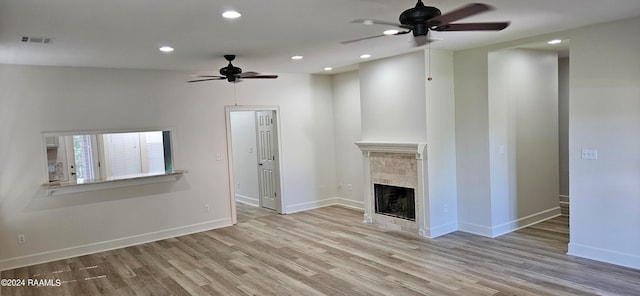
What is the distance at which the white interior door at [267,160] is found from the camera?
7492 mm

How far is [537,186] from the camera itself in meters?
6.02

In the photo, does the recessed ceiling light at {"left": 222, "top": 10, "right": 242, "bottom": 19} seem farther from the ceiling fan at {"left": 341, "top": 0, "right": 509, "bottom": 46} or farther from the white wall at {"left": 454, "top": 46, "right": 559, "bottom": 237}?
the white wall at {"left": 454, "top": 46, "right": 559, "bottom": 237}

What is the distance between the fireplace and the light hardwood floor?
36cm

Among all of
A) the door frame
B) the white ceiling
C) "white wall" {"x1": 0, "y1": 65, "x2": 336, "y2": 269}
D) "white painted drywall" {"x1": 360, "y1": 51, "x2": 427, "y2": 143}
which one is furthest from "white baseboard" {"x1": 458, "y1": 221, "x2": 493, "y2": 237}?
the door frame

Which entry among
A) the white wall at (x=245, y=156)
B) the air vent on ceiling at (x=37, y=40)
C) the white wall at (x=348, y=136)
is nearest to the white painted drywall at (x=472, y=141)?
the white wall at (x=348, y=136)

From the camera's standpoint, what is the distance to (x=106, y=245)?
5680 millimetres

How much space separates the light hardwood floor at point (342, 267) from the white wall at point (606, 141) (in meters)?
0.29

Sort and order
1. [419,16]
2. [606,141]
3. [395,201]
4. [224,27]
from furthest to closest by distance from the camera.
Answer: [395,201]
[606,141]
[224,27]
[419,16]

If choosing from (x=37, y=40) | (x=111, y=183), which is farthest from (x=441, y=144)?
(x=37, y=40)

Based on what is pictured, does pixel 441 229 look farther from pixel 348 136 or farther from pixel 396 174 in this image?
pixel 348 136

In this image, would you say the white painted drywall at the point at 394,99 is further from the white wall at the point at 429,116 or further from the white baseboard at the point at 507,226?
the white baseboard at the point at 507,226

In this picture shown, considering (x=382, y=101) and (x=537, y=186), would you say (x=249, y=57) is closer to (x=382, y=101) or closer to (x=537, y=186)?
(x=382, y=101)

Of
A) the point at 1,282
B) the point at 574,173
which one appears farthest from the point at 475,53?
the point at 1,282

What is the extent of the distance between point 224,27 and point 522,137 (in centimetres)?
445
